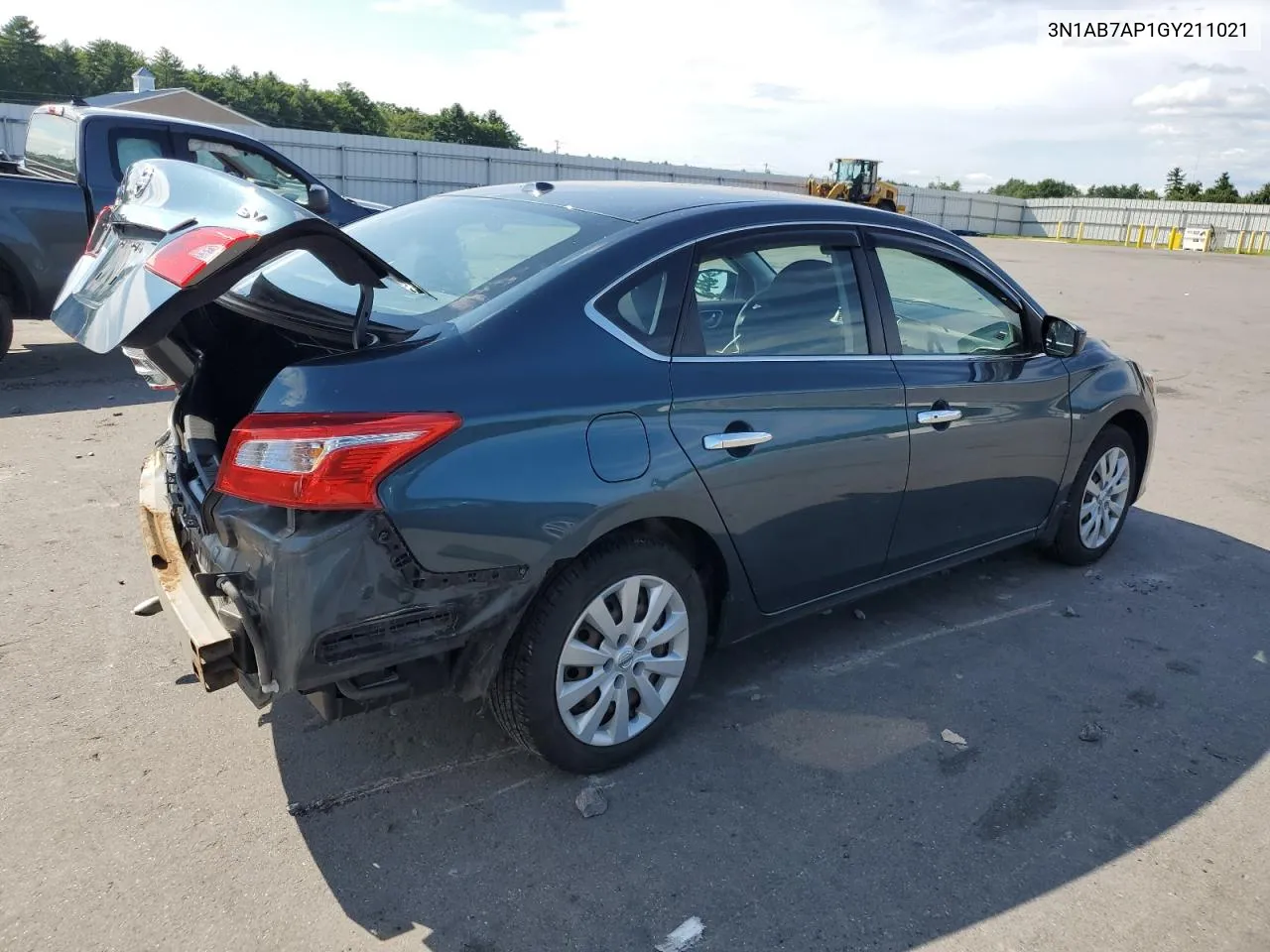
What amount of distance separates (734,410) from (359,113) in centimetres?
8251

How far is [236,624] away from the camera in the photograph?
2598 mm

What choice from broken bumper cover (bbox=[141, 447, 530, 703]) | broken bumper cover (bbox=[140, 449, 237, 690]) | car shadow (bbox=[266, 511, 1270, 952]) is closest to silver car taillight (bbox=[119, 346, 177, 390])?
broken bumper cover (bbox=[140, 449, 237, 690])

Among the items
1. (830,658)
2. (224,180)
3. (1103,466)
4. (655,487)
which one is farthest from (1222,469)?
(224,180)

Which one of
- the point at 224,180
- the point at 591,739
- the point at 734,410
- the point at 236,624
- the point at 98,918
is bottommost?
the point at 98,918

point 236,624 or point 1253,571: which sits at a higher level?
point 236,624

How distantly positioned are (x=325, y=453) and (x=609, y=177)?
35590 millimetres

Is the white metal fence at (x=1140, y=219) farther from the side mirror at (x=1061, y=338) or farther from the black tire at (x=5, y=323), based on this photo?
the black tire at (x=5, y=323)

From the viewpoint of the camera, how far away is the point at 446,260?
10.8 feet

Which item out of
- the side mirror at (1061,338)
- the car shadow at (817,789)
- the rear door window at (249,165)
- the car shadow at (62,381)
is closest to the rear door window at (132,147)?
the rear door window at (249,165)

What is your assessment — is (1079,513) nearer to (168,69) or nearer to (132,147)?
(132,147)

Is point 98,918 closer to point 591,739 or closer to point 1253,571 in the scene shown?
point 591,739

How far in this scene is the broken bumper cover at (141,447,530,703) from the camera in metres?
2.46

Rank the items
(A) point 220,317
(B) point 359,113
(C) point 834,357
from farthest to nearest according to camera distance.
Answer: (B) point 359,113 → (C) point 834,357 → (A) point 220,317

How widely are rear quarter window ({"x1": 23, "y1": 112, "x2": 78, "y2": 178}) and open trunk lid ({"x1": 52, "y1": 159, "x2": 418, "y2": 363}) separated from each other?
6032mm
